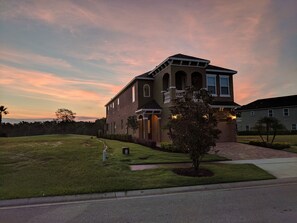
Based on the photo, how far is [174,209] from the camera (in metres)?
5.55

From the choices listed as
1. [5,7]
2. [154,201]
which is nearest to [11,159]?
[5,7]

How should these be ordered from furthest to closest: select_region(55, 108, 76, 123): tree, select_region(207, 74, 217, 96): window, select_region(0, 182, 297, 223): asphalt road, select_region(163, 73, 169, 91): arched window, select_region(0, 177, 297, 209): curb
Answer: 1. select_region(55, 108, 76, 123): tree
2. select_region(207, 74, 217, 96): window
3. select_region(163, 73, 169, 91): arched window
4. select_region(0, 177, 297, 209): curb
5. select_region(0, 182, 297, 223): asphalt road

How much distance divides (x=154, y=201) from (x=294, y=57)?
2016 cm

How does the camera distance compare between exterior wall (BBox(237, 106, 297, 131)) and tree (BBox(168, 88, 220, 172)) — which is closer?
tree (BBox(168, 88, 220, 172))

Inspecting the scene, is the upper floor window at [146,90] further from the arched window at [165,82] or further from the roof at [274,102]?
the roof at [274,102]

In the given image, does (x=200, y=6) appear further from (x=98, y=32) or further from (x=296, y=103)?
(x=296, y=103)

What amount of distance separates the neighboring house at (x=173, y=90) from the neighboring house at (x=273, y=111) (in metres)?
17.1

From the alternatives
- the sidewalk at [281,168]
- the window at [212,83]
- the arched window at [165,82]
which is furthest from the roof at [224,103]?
the sidewalk at [281,168]

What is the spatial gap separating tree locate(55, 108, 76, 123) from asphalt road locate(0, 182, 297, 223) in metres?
30.7

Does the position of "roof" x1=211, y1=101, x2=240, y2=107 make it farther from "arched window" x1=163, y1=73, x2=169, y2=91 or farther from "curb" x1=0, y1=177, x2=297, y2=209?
"curb" x1=0, y1=177, x2=297, y2=209

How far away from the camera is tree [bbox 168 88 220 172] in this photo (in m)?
9.29

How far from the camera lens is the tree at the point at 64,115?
34.8m

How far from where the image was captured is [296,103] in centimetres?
4172

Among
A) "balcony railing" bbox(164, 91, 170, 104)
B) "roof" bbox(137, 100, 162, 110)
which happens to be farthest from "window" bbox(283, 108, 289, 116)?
"balcony railing" bbox(164, 91, 170, 104)
